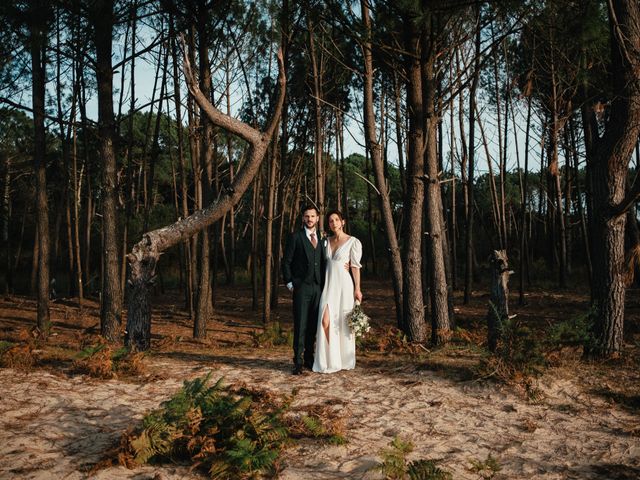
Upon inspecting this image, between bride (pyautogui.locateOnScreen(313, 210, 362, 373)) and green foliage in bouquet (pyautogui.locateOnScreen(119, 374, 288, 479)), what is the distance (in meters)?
2.08

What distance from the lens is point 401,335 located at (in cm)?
825

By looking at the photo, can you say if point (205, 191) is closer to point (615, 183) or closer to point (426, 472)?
point (615, 183)

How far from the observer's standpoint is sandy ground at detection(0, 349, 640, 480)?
3.81 metres

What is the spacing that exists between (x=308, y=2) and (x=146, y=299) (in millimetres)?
5134

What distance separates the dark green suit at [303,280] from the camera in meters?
6.30

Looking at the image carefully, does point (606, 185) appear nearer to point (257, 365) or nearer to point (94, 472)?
point (257, 365)

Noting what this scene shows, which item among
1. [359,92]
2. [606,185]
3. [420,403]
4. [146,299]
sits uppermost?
[359,92]

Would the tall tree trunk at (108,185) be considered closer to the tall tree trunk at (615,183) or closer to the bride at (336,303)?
the bride at (336,303)

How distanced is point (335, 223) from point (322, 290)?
0.77 meters

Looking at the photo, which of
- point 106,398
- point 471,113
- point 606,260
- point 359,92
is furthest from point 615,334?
point 359,92

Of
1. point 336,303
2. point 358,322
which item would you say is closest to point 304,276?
point 336,303

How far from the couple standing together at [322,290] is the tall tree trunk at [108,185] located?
3.90 metres

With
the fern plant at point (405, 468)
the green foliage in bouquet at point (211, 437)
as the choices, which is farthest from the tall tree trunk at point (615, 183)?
the green foliage in bouquet at point (211, 437)

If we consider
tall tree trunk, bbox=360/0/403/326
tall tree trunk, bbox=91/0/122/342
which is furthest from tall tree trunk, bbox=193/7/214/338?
tall tree trunk, bbox=360/0/403/326
